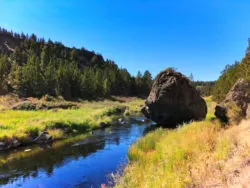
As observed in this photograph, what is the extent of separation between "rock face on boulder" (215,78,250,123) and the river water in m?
8.97

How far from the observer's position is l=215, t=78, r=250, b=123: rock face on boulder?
61.9 feet

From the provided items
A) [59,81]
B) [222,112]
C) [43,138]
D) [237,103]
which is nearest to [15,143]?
[43,138]

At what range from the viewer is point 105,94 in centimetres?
7844

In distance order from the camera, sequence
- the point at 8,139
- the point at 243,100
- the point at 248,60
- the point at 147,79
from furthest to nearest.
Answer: the point at 147,79 < the point at 243,100 < the point at 8,139 < the point at 248,60

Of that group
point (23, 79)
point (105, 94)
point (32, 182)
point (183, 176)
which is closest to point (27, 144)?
point (32, 182)

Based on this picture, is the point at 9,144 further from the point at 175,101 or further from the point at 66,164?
the point at 175,101

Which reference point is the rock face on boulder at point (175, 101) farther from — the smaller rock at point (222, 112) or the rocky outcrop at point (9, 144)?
the rocky outcrop at point (9, 144)

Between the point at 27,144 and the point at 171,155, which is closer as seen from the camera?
the point at 171,155

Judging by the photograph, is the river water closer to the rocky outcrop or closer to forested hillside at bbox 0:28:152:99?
the rocky outcrop

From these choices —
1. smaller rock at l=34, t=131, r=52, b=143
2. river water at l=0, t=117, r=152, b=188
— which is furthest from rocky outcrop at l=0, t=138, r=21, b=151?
smaller rock at l=34, t=131, r=52, b=143

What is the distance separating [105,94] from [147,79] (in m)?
30.7

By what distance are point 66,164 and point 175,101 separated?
15396 millimetres

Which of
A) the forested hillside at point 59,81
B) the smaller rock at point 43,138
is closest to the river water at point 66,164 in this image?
the smaller rock at point 43,138

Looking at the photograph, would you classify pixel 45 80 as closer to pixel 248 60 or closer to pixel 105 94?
pixel 105 94
